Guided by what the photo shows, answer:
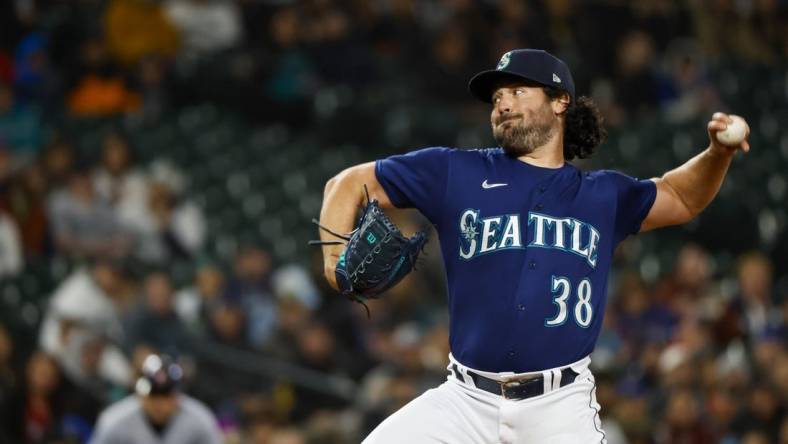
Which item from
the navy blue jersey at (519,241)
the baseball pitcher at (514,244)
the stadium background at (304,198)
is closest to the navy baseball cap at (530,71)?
the baseball pitcher at (514,244)

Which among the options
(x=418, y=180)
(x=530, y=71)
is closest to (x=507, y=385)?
(x=418, y=180)

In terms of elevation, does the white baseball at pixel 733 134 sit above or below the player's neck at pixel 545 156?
above

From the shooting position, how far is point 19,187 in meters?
10.7

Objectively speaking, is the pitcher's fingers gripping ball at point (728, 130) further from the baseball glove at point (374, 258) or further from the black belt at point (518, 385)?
the baseball glove at point (374, 258)

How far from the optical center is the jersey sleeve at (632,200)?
191 inches

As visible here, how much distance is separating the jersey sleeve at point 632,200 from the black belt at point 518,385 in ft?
1.78

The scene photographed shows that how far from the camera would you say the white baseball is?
462 centimetres

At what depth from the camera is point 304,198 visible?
1170cm

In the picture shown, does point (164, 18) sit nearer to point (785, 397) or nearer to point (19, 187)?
point (19, 187)

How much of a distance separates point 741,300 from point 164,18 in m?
6.07

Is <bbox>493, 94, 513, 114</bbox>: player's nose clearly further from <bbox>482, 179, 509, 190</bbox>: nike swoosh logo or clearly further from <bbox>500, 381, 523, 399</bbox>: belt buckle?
<bbox>500, 381, 523, 399</bbox>: belt buckle

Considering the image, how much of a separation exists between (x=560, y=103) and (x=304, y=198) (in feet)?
22.8

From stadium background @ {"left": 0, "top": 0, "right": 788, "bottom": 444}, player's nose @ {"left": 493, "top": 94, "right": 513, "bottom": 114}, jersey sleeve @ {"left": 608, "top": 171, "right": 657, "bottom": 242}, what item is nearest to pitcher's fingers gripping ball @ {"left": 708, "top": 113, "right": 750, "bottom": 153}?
jersey sleeve @ {"left": 608, "top": 171, "right": 657, "bottom": 242}

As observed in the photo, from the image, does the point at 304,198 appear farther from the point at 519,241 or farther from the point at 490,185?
the point at 519,241
